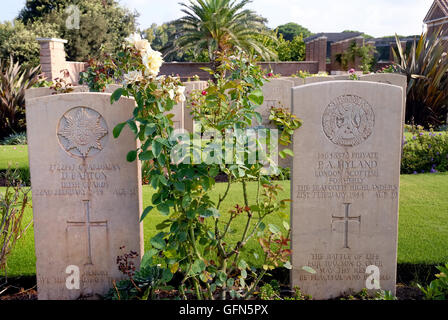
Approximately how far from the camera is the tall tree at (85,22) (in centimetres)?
2148

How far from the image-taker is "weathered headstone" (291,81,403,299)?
10.3 feet

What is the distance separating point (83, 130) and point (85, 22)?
69.2 ft

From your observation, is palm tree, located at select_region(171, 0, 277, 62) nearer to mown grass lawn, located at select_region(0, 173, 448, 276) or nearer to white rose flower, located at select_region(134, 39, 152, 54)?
mown grass lawn, located at select_region(0, 173, 448, 276)

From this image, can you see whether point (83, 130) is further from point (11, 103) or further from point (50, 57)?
point (50, 57)

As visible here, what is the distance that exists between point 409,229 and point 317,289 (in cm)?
151

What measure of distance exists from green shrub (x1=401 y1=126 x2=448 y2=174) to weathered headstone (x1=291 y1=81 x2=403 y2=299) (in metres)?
4.40

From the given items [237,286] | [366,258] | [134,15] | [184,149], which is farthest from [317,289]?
[134,15]

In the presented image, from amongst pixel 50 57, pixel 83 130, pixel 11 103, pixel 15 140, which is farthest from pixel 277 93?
pixel 50 57

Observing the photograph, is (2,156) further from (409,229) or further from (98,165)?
(409,229)

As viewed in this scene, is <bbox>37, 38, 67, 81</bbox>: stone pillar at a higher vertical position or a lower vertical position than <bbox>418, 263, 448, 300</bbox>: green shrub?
higher

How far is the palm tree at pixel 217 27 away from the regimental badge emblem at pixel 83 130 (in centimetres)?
1555

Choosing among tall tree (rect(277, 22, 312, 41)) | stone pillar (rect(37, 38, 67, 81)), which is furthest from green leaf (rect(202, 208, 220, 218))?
tall tree (rect(277, 22, 312, 41))

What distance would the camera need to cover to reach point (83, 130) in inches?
120

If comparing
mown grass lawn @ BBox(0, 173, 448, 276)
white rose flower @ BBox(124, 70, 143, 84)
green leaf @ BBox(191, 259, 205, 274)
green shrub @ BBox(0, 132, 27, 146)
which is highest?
white rose flower @ BBox(124, 70, 143, 84)
